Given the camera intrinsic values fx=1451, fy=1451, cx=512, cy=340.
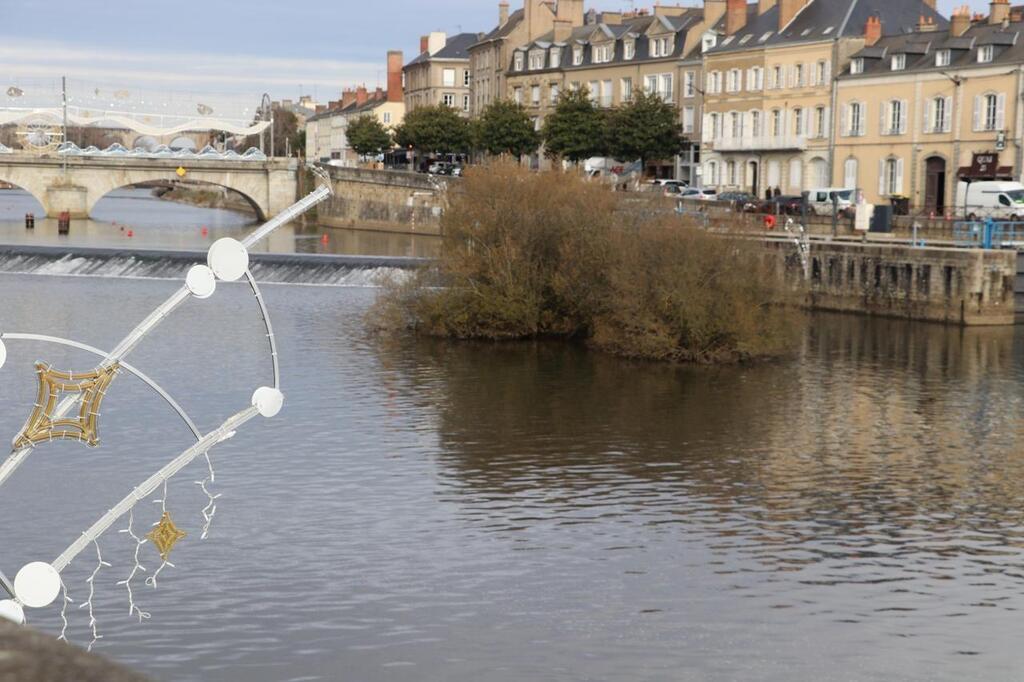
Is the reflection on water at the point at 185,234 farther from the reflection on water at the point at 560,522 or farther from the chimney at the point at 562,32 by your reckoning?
the reflection on water at the point at 560,522

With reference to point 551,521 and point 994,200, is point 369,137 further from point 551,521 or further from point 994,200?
point 551,521

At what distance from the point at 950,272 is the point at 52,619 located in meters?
31.9

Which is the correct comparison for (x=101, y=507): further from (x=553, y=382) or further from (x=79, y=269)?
(x=79, y=269)

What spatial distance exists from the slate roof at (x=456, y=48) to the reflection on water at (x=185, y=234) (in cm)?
2218

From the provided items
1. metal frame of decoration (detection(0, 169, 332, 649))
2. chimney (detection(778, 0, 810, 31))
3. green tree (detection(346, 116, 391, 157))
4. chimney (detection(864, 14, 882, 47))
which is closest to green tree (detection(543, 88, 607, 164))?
chimney (detection(778, 0, 810, 31))

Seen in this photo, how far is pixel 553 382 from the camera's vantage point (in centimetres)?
2906

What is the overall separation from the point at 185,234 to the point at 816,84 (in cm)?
3120

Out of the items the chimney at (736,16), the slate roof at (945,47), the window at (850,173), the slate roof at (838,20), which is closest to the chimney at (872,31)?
the slate roof at (945,47)

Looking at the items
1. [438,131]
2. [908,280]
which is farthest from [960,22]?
[438,131]

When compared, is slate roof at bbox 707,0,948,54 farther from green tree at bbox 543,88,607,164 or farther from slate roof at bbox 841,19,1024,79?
green tree at bbox 543,88,607,164

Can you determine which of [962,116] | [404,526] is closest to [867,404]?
[404,526]

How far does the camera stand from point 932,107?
5922 cm

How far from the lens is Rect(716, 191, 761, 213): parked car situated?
56.7 metres

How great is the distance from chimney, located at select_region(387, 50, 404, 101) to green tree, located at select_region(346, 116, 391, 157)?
1731cm
